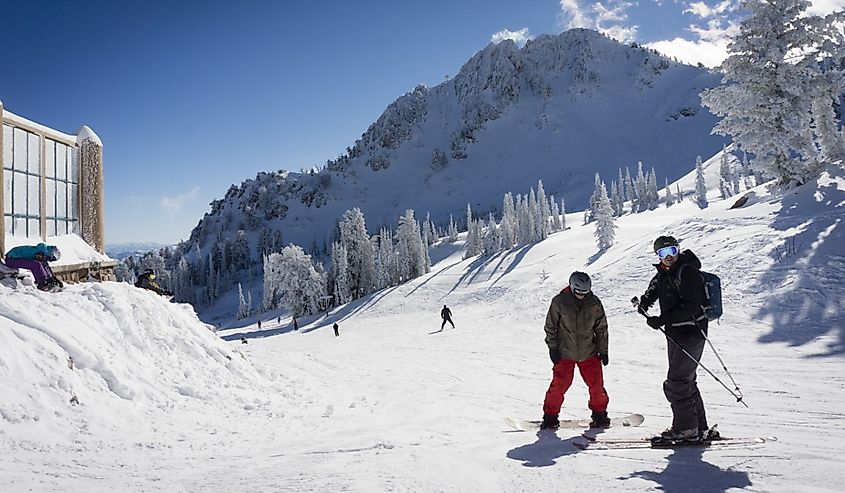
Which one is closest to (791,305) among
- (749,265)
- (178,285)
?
(749,265)

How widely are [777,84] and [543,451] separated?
23.5m

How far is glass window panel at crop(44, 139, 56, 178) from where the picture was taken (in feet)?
37.7

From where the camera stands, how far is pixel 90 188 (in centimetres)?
1288

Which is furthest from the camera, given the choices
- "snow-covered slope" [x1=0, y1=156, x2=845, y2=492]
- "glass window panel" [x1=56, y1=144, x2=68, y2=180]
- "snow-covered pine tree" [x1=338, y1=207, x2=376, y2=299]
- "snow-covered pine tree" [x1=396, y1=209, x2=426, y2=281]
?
"snow-covered pine tree" [x1=396, y1=209, x2=426, y2=281]

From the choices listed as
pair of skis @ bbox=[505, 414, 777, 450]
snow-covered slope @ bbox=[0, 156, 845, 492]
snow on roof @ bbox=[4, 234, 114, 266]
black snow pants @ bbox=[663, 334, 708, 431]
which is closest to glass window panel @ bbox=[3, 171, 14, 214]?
snow on roof @ bbox=[4, 234, 114, 266]

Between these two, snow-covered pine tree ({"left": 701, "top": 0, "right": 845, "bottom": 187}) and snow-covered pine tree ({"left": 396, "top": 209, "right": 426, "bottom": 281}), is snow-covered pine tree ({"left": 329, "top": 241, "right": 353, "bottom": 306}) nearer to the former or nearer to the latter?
snow-covered pine tree ({"left": 396, "top": 209, "right": 426, "bottom": 281})

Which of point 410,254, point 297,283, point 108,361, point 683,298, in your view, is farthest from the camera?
point 410,254

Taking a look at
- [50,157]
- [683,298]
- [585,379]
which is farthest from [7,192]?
[683,298]

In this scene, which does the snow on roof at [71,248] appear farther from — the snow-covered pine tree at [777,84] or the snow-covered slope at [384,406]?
the snow-covered pine tree at [777,84]

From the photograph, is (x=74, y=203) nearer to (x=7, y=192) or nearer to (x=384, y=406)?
(x=7, y=192)

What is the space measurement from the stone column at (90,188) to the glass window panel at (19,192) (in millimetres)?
2152

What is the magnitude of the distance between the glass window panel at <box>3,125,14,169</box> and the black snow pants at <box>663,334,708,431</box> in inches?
504

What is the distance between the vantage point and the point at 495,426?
6918 mm

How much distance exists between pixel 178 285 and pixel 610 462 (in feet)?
496
